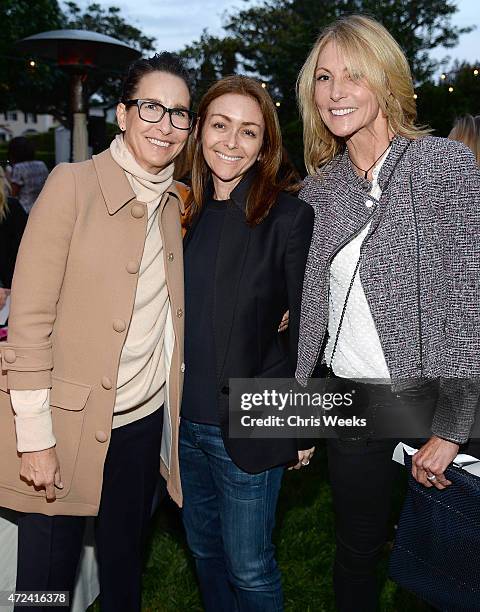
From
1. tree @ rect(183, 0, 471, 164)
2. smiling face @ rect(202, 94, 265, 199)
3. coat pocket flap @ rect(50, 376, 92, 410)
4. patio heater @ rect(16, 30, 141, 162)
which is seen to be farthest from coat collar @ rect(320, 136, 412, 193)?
tree @ rect(183, 0, 471, 164)

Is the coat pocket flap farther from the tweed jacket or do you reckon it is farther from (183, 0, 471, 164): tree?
(183, 0, 471, 164): tree

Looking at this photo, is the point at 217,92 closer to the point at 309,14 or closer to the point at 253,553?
the point at 253,553

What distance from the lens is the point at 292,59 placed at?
1087 inches

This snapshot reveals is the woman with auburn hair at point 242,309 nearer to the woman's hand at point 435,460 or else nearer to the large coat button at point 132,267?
the large coat button at point 132,267

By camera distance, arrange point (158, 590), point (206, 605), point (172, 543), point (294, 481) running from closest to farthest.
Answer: point (206, 605) → point (158, 590) → point (172, 543) → point (294, 481)

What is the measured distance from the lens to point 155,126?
2.11m

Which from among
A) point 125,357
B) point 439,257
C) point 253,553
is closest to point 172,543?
point 253,553

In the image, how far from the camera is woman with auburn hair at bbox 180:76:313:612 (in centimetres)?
222

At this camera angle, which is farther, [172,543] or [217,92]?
[172,543]

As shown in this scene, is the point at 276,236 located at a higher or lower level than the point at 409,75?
lower

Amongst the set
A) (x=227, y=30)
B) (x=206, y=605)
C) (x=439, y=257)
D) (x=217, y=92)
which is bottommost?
(x=206, y=605)

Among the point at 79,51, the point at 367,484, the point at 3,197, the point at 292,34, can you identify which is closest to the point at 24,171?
the point at 3,197

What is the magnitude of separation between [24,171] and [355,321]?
219 inches

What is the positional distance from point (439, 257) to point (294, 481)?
108 inches
